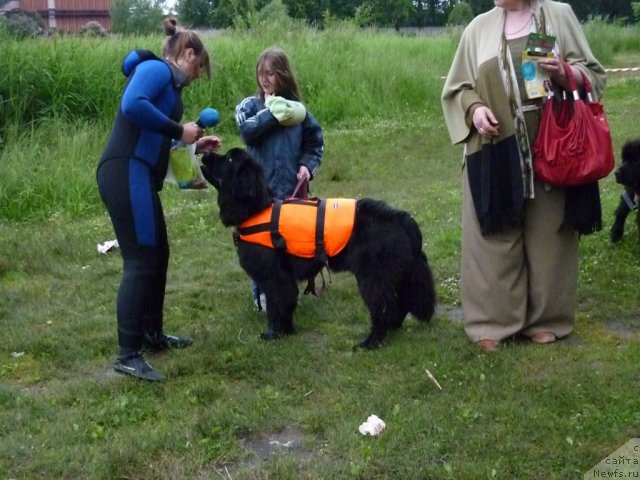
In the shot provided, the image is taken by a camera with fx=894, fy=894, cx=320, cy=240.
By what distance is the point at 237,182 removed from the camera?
18.4ft

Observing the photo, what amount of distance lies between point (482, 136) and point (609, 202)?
13.8 feet

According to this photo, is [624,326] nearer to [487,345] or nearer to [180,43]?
[487,345]

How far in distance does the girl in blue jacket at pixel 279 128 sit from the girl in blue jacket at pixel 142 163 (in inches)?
29.0

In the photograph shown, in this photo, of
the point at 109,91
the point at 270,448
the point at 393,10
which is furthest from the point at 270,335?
the point at 393,10

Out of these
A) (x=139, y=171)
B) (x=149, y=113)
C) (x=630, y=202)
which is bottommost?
(x=630, y=202)

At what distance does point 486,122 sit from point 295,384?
1.83m

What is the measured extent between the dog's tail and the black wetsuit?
1.55 meters

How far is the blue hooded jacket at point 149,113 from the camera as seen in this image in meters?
4.91

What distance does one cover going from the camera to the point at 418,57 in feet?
66.2

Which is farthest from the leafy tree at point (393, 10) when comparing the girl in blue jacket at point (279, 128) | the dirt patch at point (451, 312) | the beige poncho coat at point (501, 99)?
the beige poncho coat at point (501, 99)

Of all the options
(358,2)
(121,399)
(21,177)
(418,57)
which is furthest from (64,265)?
(358,2)

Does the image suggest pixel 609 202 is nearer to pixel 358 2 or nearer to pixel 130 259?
pixel 130 259

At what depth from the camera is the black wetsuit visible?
496 centimetres

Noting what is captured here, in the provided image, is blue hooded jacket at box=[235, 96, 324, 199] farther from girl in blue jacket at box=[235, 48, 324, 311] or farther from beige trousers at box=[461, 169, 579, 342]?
beige trousers at box=[461, 169, 579, 342]
